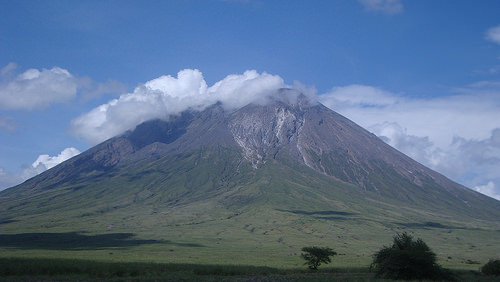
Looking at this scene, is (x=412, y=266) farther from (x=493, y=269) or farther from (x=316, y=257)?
(x=316, y=257)

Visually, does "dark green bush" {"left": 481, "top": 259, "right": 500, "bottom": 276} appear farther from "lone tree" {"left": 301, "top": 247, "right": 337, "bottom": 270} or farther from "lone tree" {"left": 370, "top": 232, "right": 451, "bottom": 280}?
"lone tree" {"left": 301, "top": 247, "right": 337, "bottom": 270}

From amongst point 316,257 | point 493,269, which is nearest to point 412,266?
point 493,269

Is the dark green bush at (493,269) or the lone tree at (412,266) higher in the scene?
the lone tree at (412,266)

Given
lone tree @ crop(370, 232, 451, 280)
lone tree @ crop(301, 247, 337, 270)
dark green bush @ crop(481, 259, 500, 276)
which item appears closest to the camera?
lone tree @ crop(370, 232, 451, 280)

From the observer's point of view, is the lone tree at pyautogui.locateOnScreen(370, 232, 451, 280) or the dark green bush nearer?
the lone tree at pyautogui.locateOnScreen(370, 232, 451, 280)

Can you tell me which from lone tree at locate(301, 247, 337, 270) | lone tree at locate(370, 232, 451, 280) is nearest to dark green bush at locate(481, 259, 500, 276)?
lone tree at locate(370, 232, 451, 280)

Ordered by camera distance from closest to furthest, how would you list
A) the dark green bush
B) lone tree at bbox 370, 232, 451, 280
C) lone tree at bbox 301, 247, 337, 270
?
lone tree at bbox 370, 232, 451, 280 < the dark green bush < lone tree at bbox 301, 247, 337, 270

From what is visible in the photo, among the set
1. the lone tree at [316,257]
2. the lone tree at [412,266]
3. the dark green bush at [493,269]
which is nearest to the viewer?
the lone tree at [412,266]

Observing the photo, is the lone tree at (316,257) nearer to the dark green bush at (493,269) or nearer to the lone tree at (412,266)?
the lone tree at (412,266)

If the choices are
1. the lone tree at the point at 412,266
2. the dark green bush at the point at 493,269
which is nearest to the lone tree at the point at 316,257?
the lone tree at the point at 412,266

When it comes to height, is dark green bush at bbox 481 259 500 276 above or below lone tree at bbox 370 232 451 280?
below

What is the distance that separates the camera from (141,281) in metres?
40.1

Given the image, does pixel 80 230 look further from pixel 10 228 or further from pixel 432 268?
pixel 432 268

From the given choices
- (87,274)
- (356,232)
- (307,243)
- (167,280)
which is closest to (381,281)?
(167,280)
